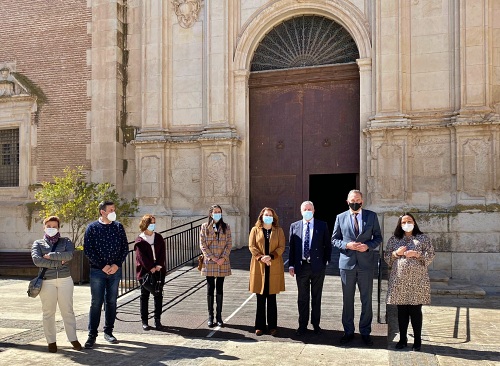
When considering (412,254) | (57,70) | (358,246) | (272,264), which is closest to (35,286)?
(272,264)

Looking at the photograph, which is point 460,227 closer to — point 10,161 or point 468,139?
point 468,139

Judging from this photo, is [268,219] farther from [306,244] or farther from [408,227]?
[408,227]

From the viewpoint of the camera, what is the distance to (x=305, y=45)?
1396 centimetres

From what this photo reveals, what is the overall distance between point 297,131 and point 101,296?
26.4 feet

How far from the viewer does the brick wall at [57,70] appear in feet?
49.7

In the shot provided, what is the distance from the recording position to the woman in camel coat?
709 cm

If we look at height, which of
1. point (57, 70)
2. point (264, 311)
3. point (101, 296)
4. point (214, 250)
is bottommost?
point (264, 311)

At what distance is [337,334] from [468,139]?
6458 millimetres

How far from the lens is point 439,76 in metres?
12.2

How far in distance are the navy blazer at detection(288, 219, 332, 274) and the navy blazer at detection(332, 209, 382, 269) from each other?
189 mm

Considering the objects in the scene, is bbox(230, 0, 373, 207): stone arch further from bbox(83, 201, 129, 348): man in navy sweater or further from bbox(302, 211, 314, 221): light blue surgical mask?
bbox(83, 201, 129, 348): man in navy sweater

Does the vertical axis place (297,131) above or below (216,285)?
above

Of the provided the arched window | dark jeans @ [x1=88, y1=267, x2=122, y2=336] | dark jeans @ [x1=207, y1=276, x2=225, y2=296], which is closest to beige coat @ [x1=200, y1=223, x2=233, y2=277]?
dark jeans @ [x1=207, y1=276, x2=225, y2=296]

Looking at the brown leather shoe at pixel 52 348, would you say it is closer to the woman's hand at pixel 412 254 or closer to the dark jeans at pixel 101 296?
the dark jeans at pixel 101 296
